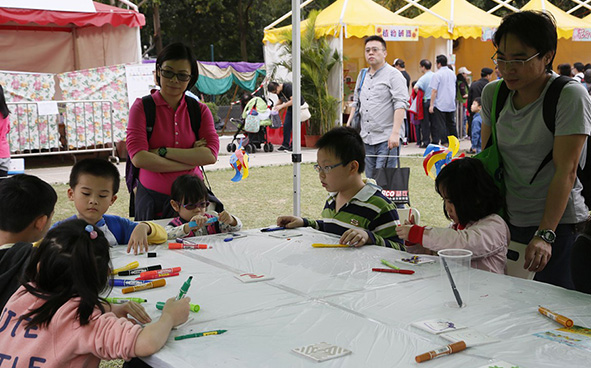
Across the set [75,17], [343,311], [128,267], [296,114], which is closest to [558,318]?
[343,311]

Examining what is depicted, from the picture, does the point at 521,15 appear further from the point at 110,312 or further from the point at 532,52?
the point at 110,312

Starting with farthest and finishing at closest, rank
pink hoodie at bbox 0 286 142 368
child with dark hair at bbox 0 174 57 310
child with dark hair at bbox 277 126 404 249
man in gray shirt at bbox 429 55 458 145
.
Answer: man in gray shirt at bbox 429 55 458 145
child with dark hair at bbox 277 126 404 249
child with dark hair at bbox 0 174 57 310
pink hoodie at bbox 0 286 142 368

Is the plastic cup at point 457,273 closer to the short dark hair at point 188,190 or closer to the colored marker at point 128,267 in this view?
the colored marker at point 128,267

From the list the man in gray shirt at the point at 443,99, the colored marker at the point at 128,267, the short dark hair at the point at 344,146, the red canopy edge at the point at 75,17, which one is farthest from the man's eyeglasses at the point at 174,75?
the man in gray shirt at the point at 443,99

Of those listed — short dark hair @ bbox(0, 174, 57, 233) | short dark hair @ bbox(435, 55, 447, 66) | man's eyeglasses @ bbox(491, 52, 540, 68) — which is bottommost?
short dark hair @ bbox(0, 174, 57, 233)

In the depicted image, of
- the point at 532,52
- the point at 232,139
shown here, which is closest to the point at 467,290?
the point at 532,52

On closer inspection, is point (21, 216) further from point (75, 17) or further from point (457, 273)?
point (75, 17)

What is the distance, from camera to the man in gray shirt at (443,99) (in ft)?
43.1

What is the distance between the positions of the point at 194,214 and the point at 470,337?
2.08 metres

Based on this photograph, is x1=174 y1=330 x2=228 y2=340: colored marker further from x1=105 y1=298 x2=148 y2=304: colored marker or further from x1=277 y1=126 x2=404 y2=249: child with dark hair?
x1=277 y1=126 x2=404 y2=249: child with dark hair

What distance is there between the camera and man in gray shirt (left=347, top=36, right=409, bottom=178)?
5.89m

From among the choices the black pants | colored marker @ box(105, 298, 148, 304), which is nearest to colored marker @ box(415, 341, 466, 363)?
colored marker @ box(105, 298, 148, 304)

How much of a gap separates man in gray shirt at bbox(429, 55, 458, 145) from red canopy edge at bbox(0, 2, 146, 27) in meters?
5.97

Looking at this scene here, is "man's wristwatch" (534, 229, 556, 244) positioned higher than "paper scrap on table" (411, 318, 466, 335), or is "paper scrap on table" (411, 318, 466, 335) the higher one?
"man's wristwatch" (534, 229, 556, 244)
